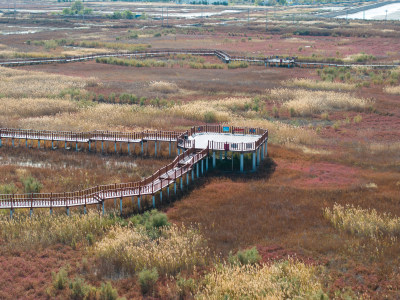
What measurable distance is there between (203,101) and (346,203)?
29.6 meters

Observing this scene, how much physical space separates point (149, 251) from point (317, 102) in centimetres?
3609

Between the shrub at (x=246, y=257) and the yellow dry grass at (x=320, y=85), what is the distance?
44.4m

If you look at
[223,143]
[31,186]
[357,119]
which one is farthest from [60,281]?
[357,119]

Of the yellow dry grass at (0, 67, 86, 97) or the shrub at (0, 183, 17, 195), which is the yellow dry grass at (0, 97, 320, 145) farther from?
the shrub at (0, 183, 17, 195)

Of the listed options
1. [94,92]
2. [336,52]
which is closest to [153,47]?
[336,52]

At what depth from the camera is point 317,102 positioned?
183 ft

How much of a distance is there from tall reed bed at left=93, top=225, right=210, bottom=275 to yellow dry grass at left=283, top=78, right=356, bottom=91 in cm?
4332

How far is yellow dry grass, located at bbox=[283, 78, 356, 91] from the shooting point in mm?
64750

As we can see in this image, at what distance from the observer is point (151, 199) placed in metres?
30.1

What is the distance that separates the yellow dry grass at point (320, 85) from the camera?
6475cm

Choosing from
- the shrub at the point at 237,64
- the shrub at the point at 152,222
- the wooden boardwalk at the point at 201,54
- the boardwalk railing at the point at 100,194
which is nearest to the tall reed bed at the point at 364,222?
the shrub at the point at 152,222

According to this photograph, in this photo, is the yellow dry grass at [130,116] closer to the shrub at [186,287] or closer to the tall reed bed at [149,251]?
the tall reed bed at [149,251]

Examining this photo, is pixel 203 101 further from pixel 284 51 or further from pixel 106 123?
pixel 284 51

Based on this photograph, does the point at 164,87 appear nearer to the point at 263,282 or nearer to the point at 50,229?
the point at 50,229
